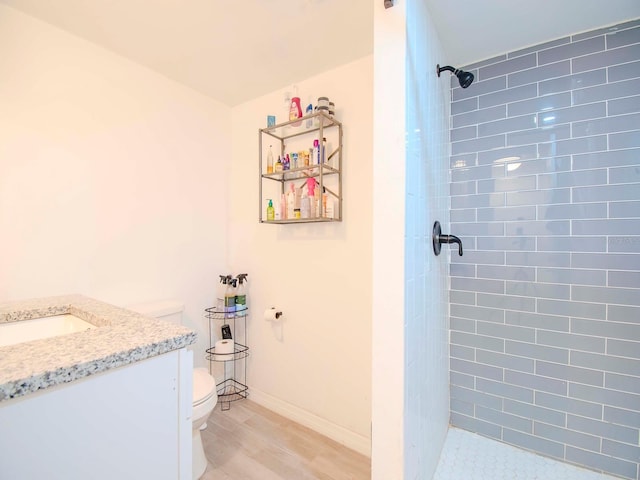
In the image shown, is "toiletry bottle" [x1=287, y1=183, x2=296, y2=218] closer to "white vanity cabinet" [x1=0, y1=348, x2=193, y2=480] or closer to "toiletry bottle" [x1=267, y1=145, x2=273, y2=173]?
"toiletry bottle" [x1=267, y1=145, x2=273, y2=173]

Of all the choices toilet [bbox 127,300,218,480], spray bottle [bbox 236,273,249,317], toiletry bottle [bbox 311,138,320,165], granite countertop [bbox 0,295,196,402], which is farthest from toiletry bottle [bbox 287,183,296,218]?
granite countertop [bbox 0,295,196,402]

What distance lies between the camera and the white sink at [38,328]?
0.96 metres

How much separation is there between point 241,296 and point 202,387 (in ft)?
2.36

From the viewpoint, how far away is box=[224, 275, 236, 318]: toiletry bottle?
2061mm

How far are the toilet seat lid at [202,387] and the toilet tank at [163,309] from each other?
0.37m

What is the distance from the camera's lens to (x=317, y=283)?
1.85 metres

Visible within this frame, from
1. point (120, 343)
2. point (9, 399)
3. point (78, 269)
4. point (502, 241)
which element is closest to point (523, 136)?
point (502, 241)

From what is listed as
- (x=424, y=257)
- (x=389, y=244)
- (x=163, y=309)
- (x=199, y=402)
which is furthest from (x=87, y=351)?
(x=163, y=309)

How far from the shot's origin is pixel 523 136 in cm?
141

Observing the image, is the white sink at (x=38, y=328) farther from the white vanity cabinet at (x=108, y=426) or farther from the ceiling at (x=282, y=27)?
the ceiling at (x=282, y=27)

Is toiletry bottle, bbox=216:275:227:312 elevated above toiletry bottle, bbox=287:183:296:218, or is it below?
below

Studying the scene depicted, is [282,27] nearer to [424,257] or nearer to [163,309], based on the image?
[424,257]

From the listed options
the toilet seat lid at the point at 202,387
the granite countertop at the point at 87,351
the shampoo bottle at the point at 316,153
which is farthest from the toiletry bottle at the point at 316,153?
the toilet seat lid at the point at 202,387

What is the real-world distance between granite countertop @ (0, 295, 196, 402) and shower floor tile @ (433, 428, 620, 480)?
1.32 meters
